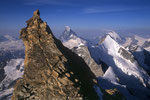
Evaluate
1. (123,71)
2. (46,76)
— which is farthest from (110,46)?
(46,76)

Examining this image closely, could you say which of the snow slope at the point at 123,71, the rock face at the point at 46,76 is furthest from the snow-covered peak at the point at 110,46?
the rock face at the point at 46,76

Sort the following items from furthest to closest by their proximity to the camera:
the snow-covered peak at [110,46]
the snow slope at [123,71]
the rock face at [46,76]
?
the snow-covered peak at [110,46] < the snow slope at [123,71] < the rock face at [46,76]

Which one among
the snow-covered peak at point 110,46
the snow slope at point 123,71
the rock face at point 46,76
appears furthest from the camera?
the snow-covered peak at point 110,46

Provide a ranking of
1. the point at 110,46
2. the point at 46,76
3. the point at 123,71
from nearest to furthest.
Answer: the point at 46,76, the point at 123,71, the point at 110,46

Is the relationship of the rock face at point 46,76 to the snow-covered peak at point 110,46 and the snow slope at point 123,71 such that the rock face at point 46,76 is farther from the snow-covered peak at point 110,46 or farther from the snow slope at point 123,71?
the snow-covered peak at point 110,46

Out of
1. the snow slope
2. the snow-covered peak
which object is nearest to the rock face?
the snow slope

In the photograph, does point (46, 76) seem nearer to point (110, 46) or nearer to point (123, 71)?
point (123, 71)

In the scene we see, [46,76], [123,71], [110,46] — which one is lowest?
[123,71]

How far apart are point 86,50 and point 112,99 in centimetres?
3483

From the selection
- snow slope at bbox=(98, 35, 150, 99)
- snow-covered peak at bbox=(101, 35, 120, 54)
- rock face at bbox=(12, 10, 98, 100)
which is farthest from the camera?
snow-covered peak at bbox=(101, 35, 120, 54)

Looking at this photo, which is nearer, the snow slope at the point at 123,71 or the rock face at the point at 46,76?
the rock face at the point at 46,76

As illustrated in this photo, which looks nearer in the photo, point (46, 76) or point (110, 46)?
point (46, 76)

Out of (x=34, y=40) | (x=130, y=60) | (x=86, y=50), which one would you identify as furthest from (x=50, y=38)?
(x=130, y=60)

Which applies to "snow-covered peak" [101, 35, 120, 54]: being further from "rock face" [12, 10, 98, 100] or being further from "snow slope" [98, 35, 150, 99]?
"rock face" [12, 10, 98, 100]
